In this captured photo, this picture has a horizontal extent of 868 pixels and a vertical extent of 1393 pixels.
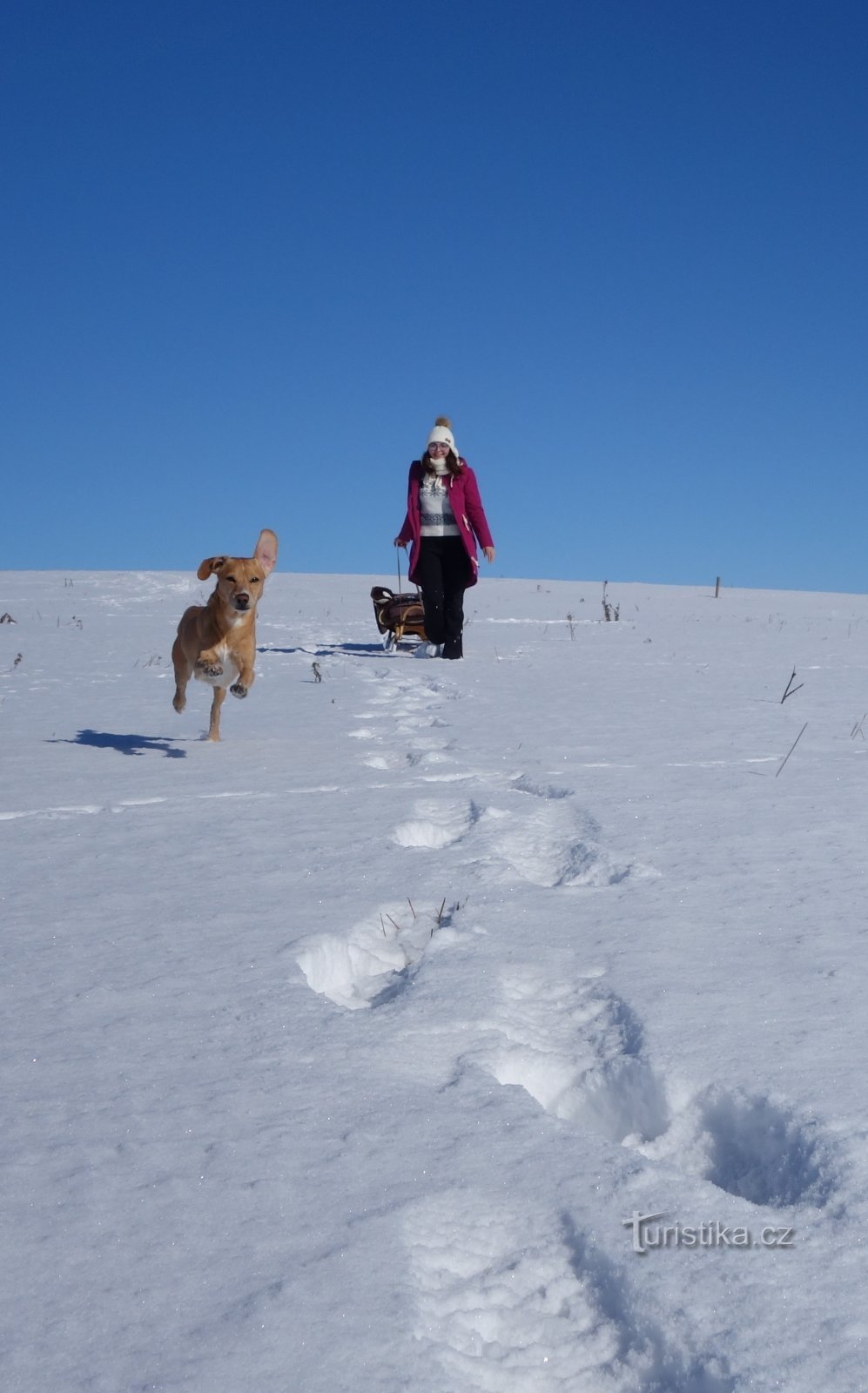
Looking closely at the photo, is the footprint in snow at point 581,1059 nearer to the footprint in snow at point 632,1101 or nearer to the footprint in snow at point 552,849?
the footprint in snow at point 632,1101

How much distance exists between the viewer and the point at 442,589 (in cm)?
923

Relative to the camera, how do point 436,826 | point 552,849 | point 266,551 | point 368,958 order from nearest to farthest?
point 368,958 < point 552,849 < point 436,826 < point 266,551

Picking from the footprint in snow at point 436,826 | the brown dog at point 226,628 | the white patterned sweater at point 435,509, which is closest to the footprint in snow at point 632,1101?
the footprint in snow at point 436,826

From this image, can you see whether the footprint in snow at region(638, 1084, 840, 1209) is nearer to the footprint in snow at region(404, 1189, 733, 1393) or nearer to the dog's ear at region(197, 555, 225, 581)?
the footprint in snow at region(404, 1189, 733, 1393)

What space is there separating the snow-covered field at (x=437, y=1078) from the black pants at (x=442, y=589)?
4.93 meters

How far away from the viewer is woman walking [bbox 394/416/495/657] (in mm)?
9031

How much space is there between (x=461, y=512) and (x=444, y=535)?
237mm

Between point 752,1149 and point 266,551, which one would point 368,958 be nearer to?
point 752,1149

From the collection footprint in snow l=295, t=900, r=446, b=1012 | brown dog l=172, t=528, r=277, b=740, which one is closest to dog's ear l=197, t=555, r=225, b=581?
brown dog l=172, t=528, r=277, b=740

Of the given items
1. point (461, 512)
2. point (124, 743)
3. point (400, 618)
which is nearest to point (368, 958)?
point (124, 743)

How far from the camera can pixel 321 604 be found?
16.2 meters

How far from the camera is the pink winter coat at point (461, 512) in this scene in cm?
904

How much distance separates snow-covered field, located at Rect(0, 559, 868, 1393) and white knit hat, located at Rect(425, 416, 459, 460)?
5.21 metres

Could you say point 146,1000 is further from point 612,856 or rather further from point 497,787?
point 497,787
